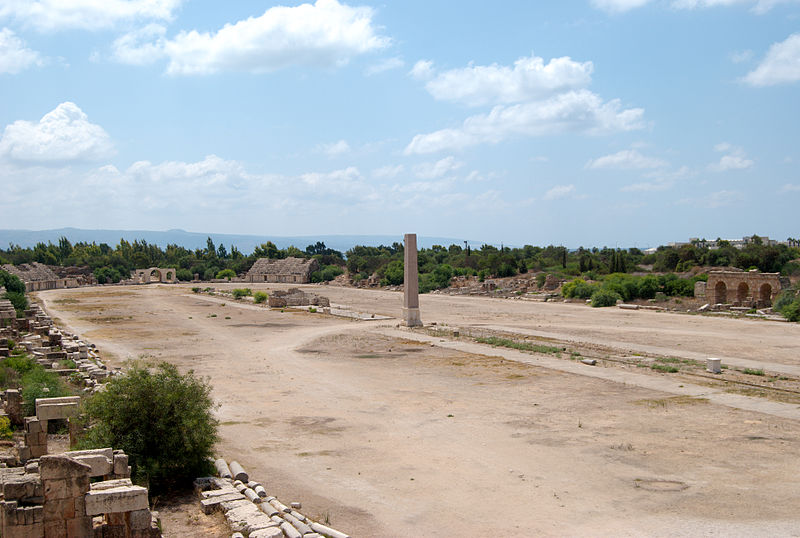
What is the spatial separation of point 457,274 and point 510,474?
237ft

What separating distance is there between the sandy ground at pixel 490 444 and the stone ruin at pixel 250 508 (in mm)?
411

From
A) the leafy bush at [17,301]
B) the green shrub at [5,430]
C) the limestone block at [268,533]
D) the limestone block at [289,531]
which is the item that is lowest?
the limestone block at [289,531]

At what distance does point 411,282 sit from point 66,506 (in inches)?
1117

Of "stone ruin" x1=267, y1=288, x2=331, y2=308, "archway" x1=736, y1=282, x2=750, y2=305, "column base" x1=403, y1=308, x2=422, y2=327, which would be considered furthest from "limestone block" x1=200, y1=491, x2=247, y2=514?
"archway" x1=736, y1=282, x2=750, y2=305

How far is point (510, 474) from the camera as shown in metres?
11.0

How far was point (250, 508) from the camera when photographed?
8969 millimetres

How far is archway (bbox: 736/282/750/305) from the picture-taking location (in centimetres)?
4444

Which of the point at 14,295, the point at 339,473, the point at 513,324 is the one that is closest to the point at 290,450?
the point at 339,473

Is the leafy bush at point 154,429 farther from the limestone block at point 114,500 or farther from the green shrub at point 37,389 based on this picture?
the green shrub at point 37,389

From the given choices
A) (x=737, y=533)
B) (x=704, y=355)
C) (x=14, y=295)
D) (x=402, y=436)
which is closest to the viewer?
(x=737, y=533)

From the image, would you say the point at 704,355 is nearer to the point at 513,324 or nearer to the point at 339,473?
the point at 513,324

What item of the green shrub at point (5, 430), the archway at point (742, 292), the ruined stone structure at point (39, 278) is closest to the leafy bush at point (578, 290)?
the archway at point (742, 292)

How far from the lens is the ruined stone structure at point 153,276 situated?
9744cm

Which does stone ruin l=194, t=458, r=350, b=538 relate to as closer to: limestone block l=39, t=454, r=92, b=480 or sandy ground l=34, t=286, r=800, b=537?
sandy ground l=34, t=286, r=800, b=537
